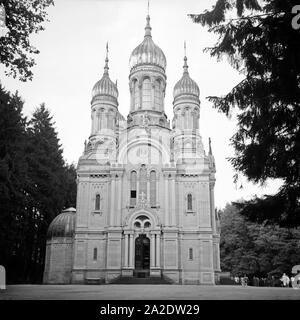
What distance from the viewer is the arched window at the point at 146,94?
3884 cm

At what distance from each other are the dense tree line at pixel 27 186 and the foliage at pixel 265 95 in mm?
16119

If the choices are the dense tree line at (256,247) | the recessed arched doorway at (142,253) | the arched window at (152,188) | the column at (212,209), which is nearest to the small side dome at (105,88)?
the arched window at (152,188)

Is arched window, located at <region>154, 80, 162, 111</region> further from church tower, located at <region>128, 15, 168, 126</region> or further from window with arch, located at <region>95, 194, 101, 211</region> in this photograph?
window with arch, located at <region>95, 194, 101, 211</region>

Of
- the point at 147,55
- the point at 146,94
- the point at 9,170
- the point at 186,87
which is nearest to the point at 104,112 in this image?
the point at 146,94

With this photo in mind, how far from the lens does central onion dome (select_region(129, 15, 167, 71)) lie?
131 ft

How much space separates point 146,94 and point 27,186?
13911mm

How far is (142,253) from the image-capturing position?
3316 centimetres

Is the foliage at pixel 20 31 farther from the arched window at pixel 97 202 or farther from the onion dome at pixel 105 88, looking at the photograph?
the onion dome at pixel 105 88

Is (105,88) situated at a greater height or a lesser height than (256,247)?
greater

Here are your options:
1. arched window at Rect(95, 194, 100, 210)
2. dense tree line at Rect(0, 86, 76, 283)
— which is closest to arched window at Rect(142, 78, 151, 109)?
arched window at Rect(95, 194, 100, 210)

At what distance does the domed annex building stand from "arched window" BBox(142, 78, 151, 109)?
181 cm

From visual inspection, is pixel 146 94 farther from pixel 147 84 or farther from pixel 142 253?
pixel 142 253

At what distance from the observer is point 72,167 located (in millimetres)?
53062
